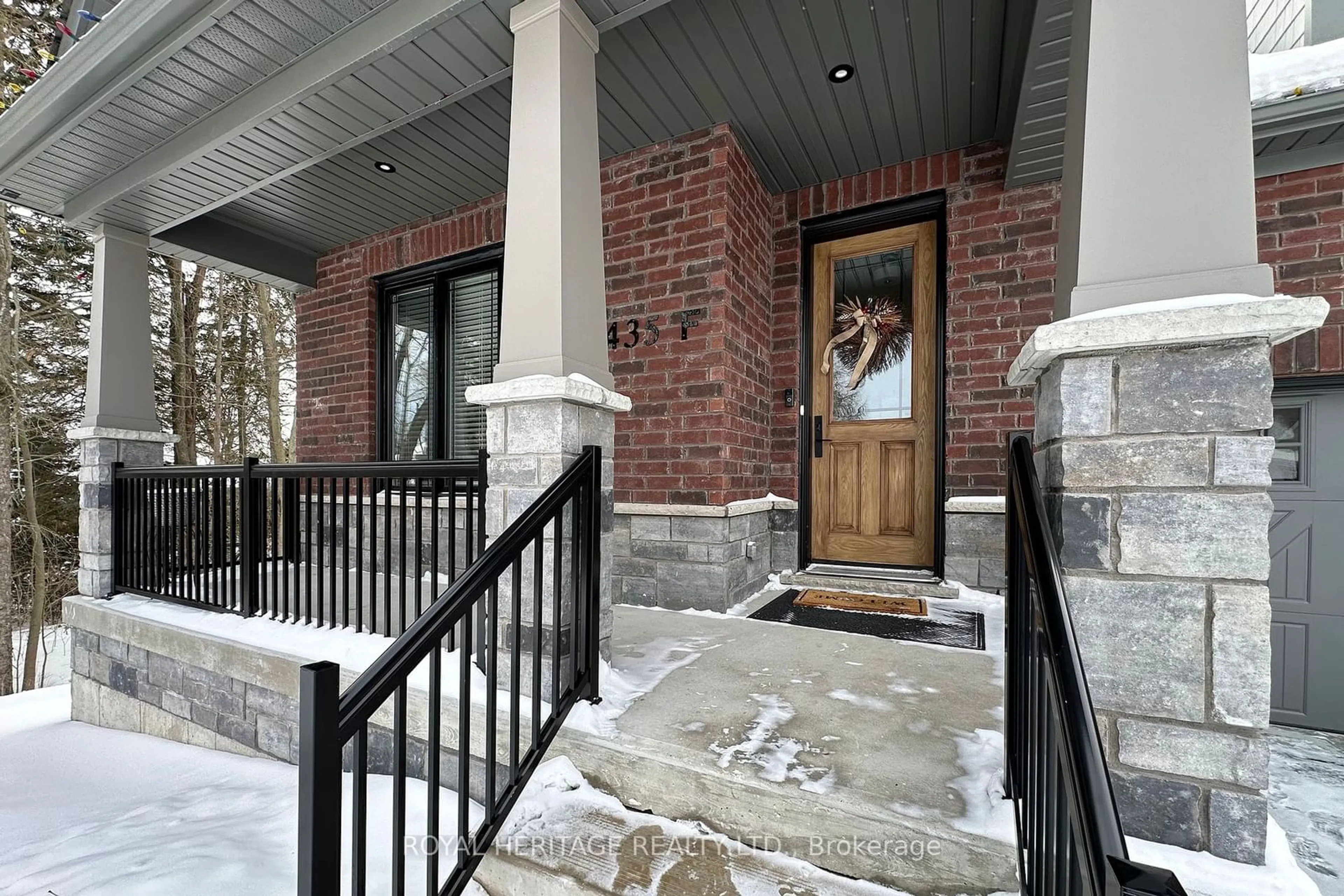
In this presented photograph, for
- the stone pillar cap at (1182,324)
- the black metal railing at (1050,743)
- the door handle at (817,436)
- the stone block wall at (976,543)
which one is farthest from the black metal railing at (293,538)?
the stone block wall at (976,543)

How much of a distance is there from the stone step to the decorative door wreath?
1200mm

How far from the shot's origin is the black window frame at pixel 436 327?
429 cm

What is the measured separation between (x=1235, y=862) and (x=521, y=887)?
1.46 meters

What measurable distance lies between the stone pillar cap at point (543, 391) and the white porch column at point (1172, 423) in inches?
47.4

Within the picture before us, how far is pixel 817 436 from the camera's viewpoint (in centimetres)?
359

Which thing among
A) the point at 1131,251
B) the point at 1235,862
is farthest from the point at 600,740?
the point at 1131,251

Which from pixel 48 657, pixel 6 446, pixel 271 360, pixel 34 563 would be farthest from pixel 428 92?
pixel 48 657

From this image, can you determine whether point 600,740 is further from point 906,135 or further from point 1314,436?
point 1314,436

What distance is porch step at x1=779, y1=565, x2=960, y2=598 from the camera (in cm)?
307

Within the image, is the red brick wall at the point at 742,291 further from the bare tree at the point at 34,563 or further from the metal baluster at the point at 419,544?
the bare tree at the point at 34,563

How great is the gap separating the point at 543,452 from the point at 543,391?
19 cm

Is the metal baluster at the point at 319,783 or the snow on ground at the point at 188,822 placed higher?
the metal baluster at the point at 319,783

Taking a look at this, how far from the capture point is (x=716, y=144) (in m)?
3.02

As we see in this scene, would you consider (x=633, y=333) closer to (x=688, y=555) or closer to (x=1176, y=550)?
(x=688, y=555)
